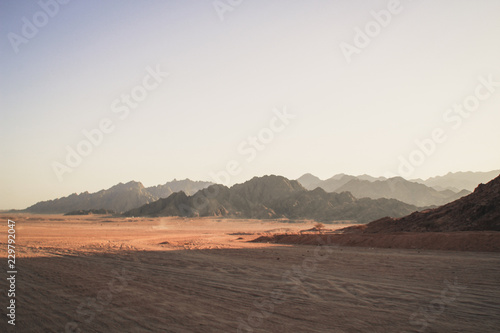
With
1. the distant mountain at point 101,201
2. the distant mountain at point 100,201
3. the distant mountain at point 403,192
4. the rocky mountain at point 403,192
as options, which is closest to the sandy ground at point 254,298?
the rocky mountain at point 403,192

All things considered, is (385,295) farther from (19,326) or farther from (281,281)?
(19,326)

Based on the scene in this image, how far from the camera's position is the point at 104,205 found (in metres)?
157

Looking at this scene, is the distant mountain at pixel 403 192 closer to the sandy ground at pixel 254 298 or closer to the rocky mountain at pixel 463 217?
the rocky mountain at pixel 463 217

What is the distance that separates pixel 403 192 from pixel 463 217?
362 feet

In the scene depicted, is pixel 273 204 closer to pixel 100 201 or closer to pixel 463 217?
pixel 463 217

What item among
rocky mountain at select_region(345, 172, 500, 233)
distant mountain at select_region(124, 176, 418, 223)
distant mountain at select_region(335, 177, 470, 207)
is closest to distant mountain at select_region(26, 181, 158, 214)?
distant mountain at select_region(124, 176, 418, 223)

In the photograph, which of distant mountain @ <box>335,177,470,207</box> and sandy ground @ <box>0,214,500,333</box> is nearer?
sandy ground @ <box>0,214,500,333</box>

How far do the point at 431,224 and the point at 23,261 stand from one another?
3228cm

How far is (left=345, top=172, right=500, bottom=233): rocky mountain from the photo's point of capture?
25.3 m

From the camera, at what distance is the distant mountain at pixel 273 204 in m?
76.6

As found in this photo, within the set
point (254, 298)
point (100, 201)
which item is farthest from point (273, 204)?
point (100, 201)

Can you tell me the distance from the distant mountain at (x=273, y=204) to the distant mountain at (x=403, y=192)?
4336 cm

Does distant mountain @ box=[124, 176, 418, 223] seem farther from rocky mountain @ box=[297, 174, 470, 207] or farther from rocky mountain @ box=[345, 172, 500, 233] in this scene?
rocky mountain @ box=[297, 174, 470, 207]

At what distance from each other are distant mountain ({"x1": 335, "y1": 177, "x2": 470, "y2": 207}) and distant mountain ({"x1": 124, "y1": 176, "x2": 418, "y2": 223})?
43.4m
